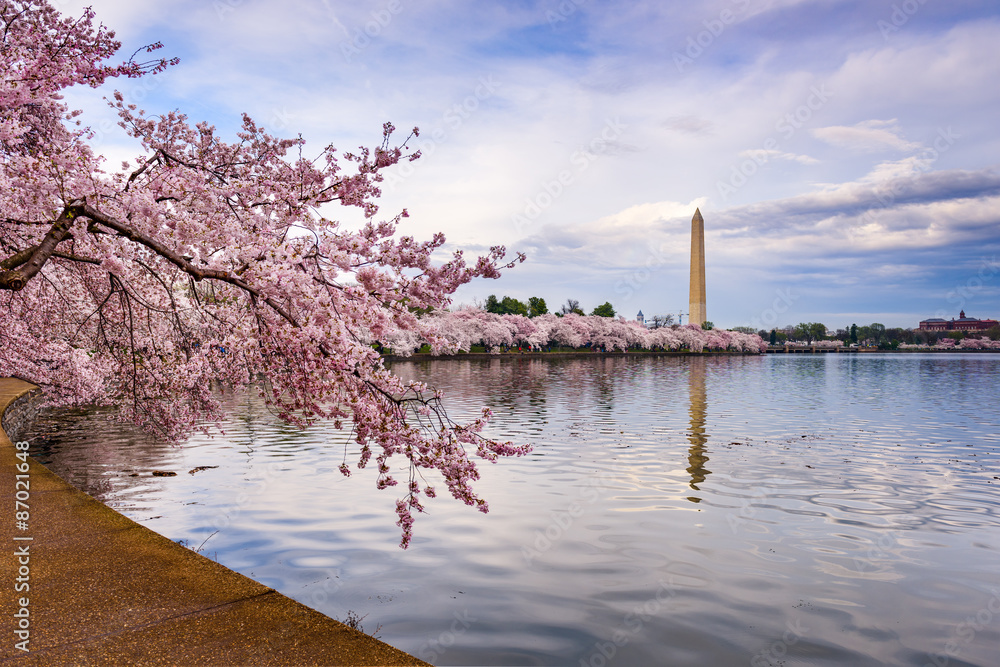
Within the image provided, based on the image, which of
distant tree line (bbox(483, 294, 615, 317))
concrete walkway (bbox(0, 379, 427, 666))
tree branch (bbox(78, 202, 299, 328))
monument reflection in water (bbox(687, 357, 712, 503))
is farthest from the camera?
distant tree line (bbox(483, 294, 615, 317))

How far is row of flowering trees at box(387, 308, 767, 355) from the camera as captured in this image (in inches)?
4416

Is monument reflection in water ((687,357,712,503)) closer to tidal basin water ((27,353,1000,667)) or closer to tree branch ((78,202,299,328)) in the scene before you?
tidal basin water ((27,353,1000,667))

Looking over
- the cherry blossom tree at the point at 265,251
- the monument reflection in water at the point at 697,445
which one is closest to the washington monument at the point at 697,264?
the monument reflection in water at the point at 697,445

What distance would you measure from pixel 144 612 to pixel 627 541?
24.5ft

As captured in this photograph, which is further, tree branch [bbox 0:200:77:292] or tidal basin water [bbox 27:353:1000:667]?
tidal basin water [bbox 27:353:1000:667]

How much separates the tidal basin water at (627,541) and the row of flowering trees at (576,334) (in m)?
76.7

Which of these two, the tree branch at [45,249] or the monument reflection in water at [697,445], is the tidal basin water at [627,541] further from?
the tree branch at [45,249]

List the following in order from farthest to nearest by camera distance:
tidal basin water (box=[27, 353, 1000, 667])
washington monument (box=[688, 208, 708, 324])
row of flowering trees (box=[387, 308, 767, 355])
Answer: row of flowering trees (box=[387, 308, 767, 355]) < washington monument (box=[688, 208, 708, 324]) < tidal basin water (box=[27, 353, 1000, 667])

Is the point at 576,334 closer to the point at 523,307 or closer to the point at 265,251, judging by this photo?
the point at 523,307

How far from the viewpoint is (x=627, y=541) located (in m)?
10.6

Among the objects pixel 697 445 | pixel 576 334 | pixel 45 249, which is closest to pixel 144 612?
pixel 45 249

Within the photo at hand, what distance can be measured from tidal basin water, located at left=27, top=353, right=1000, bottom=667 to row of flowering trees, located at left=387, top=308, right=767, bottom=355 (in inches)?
3019

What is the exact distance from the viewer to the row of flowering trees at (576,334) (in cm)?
11216

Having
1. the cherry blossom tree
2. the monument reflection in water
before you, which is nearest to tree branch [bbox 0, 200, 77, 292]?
the cherry blossom tree
